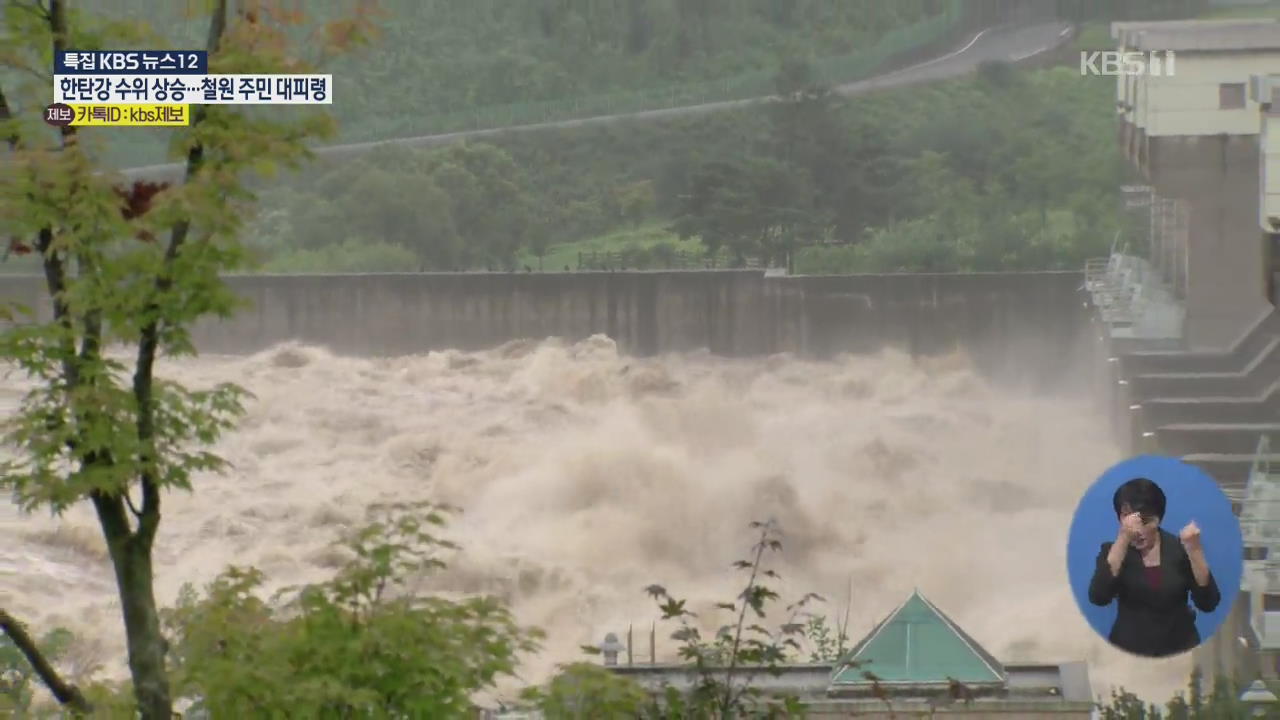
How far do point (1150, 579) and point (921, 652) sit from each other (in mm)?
1340

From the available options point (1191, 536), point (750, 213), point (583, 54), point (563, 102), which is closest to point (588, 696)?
point (1191, 536)

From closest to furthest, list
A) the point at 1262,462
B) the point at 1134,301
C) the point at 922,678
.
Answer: the point at 922,678 < the point at 1262,462 < the point at 1134,301

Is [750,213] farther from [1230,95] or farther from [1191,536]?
[1191,536]

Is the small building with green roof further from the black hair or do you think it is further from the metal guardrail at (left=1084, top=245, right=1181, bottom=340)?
the metal guardrail at (left=1084, top=245, right=1181, bottom=340)

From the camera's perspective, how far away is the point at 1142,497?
749 centimetres

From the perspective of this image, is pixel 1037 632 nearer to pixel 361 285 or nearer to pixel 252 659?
pixel 361 285

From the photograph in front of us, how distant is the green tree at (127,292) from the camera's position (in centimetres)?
336

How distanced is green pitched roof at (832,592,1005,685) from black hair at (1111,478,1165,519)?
3.72 feet

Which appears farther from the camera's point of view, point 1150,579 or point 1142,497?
point 1150,579

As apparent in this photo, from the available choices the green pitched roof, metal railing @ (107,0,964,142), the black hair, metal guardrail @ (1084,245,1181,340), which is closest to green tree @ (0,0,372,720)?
the green pitched roof

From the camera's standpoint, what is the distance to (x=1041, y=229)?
27875mm

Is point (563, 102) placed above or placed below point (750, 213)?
above

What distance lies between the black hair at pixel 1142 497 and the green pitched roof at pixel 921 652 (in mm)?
1134

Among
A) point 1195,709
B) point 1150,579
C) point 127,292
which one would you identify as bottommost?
point 1195,709
